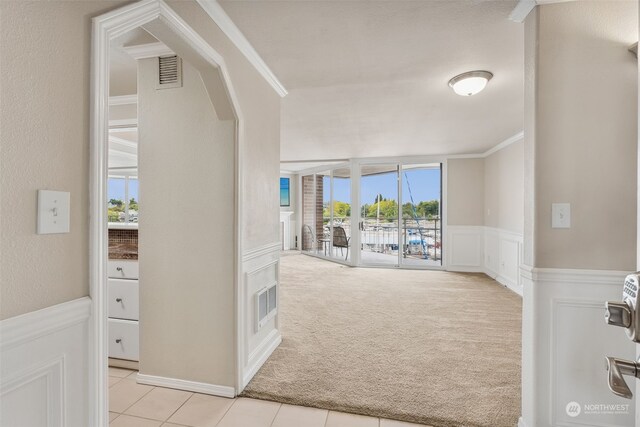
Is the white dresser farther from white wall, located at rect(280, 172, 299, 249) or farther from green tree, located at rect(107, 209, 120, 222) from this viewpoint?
white wall, located at rect(280, 172, 299, 249)

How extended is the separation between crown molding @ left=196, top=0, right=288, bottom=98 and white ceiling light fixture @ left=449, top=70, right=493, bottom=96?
1434 millimetres

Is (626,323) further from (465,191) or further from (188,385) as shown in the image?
(465,191)

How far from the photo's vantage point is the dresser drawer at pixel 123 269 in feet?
7.96

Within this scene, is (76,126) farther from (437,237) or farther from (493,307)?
(437,237)

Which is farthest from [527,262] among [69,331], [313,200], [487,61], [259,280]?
[313,200]

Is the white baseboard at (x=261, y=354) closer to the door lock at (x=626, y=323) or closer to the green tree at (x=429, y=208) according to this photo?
the door lock at (x=626, y=323)

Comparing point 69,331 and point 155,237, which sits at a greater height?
point 155,237

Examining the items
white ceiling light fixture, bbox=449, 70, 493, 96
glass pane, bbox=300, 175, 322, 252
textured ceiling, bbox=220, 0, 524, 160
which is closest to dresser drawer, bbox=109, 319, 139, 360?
textured ceiling, bbox=220, 0, 524, 160

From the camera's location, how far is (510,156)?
4.86 m

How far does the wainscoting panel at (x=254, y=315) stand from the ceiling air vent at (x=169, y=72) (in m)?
1.25

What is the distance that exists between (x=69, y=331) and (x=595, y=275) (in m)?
2.15

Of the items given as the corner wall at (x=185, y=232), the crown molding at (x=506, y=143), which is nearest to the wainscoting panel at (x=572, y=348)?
the corner wall at (x=185, y=232)

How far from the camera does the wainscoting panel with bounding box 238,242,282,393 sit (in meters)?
2.20

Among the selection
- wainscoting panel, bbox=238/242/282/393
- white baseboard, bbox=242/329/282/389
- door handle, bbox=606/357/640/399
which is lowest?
white baseboard, bbox=242/329/282/389
